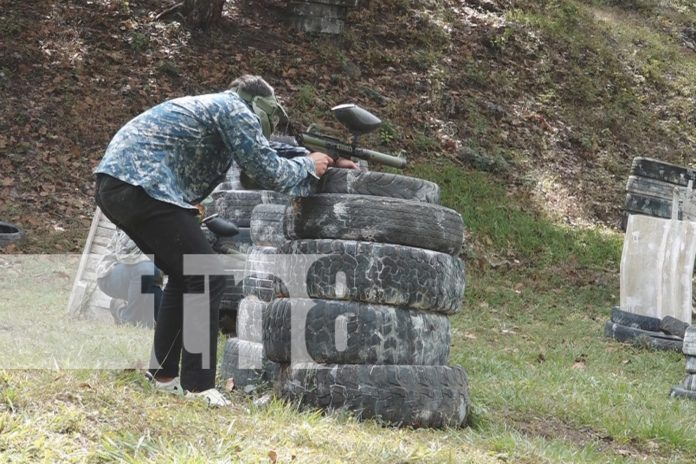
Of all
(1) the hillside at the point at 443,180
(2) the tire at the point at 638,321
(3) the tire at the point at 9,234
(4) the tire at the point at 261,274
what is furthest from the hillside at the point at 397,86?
(4) the tire at the point at 261,274

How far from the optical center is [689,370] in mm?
7742

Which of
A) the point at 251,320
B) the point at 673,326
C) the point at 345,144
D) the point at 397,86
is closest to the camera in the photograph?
the point at 345,144

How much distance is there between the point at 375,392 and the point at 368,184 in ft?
3.71

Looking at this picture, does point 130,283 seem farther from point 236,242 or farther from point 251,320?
point 251,320

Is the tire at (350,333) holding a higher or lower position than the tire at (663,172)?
lower

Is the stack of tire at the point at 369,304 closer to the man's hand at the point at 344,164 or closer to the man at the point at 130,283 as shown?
the man's hand at the point at 344,164

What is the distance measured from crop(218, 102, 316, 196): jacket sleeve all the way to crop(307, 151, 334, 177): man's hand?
200mm

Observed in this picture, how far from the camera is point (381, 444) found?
458 cm

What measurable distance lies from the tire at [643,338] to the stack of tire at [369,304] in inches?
201

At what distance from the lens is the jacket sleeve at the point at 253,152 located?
5090 millimetres

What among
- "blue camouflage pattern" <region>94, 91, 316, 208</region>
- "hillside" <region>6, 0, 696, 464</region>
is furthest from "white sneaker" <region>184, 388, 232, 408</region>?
"blue camouflage pattern" <region>94, 91, 316, 208</region>

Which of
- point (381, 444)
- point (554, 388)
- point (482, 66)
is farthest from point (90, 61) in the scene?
point (381, 444)

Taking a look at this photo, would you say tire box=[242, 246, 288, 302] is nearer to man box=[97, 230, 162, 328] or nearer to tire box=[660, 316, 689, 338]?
man box=[97, 230, 162, 328]

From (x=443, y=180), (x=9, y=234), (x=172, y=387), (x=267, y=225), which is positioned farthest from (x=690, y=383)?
(x=443, y=180)
